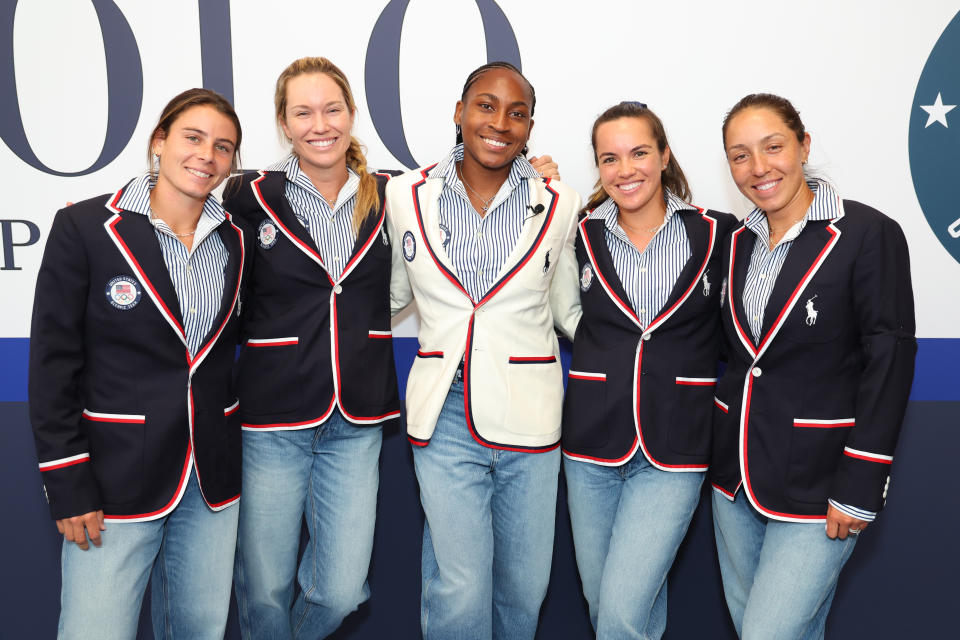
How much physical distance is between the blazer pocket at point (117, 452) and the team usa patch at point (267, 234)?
621 mm

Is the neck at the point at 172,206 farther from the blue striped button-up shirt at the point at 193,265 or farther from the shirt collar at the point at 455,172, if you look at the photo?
the shirt collar at the point at 455,172

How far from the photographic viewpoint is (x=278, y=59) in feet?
8.64

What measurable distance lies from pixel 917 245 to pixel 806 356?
129 cm

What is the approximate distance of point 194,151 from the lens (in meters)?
1.87

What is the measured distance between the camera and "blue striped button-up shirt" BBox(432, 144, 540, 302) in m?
2.06

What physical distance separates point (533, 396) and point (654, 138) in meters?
0.86

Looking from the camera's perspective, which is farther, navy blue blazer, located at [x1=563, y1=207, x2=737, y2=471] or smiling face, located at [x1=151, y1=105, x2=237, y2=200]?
navy blue blazer, located at [x1=563, y1=207, x2=737, y2=471]

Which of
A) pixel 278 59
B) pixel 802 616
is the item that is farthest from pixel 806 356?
pixel 278 59

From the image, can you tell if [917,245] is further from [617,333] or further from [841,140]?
[617,333]

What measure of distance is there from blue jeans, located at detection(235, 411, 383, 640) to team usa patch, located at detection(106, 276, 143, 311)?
58cm

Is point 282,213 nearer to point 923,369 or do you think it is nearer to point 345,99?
point 345,99

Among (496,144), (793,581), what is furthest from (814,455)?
(496,144)

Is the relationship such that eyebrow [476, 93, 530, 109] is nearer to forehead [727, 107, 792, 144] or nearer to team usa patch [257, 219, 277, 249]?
forehead [727, 107, 792, 144]

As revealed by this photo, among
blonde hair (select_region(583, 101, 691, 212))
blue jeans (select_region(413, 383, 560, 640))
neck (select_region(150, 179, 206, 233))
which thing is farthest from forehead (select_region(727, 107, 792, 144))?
neck (select_region(150, 179, 206, 233))
